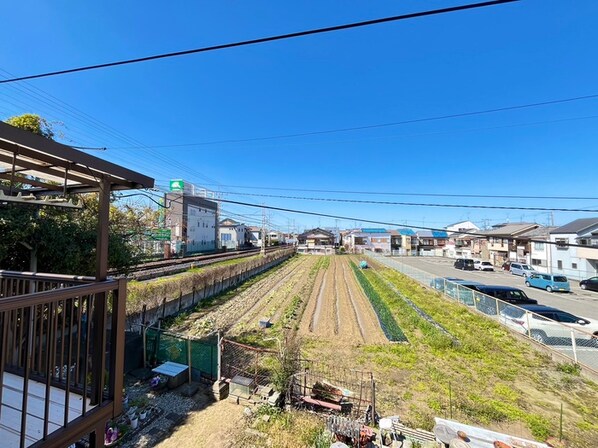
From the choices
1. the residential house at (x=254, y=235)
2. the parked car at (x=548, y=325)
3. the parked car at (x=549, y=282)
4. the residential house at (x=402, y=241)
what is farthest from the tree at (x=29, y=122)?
the residential house at (x=254, y=235)

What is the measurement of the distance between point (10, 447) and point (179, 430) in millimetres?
4170

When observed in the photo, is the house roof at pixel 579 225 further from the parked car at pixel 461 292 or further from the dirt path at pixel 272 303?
the dirt path at pixel 272 303

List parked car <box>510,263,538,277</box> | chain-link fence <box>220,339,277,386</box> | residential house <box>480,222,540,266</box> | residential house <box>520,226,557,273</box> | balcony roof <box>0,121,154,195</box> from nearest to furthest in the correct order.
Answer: balcony roof <box>0,121,154,195</box> → chain-link fence <box>220,339,277,386</box> → parked car <box>510,263,538,277</box> → residential house <box>520,226,557,273</box> → residential house <box>480,222,540,266</box>

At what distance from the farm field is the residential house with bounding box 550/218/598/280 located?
18.4 meters

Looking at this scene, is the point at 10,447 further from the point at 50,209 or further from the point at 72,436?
the point at 50,209

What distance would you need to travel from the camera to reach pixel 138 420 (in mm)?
5465

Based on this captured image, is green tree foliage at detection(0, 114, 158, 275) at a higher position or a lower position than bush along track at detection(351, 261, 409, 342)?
higher

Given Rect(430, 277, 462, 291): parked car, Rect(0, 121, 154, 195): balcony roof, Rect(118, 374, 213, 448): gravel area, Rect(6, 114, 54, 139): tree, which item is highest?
Rect(6, 114, 54, 139): tree

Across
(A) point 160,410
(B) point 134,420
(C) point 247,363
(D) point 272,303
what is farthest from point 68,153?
(D) point 272,303

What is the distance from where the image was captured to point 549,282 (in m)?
19.7

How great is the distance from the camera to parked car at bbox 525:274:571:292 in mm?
19141

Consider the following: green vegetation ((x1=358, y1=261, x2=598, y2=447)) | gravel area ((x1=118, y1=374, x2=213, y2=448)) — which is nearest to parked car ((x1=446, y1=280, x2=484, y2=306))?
green vegetation ((x1=358, y1=261, x2=598, y2=447))

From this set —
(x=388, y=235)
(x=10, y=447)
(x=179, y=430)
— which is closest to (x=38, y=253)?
(x=179, y=430)

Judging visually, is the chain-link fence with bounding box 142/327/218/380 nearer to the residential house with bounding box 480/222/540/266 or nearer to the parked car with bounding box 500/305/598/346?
the parked car with bounding box 500/305/598/346
